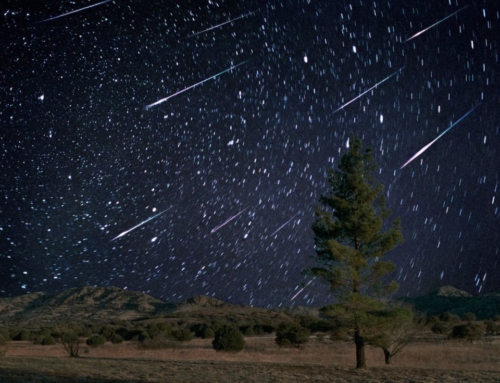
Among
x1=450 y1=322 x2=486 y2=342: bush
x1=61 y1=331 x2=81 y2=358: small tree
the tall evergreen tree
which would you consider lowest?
x1=450 y1=322 x2=486 y2=342: bush

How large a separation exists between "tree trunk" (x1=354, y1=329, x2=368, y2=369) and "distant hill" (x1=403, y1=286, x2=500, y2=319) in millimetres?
68237

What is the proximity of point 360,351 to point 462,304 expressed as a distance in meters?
98.3

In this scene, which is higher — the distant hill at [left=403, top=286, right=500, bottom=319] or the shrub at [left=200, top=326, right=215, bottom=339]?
the shrub at [left=200, top=326, right=215, bottom=339]

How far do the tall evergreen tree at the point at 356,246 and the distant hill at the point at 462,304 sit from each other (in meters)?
68.6

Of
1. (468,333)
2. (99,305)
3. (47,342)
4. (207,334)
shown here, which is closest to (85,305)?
(99,305)

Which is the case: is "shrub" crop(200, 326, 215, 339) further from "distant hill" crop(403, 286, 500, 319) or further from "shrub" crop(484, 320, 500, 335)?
"distant hill" crop(403, 286, 500, 319)

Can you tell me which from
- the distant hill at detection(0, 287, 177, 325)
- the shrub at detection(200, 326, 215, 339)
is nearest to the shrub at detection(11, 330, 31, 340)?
the shrub at detection(200, 326, 215, 339)

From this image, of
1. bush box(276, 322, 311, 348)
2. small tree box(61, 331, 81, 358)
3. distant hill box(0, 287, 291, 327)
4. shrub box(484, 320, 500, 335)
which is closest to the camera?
small tree box(61, 331, 81, 358)

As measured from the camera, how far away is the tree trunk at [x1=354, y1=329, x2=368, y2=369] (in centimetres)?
2172

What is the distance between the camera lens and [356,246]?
A: 22.9 m

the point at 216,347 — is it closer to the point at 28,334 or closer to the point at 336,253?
the point at 336,253

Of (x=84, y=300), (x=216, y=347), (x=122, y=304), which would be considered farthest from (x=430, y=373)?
(x=84, y=300)

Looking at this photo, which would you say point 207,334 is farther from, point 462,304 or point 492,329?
point 462,304

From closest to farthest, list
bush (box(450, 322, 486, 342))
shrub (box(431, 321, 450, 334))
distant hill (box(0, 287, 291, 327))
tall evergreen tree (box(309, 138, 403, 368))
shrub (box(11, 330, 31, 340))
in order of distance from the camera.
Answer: tall evergreen tree (box(309, 138, 403, 368)), bush (box(450, 322, 486, 342)), shrub (box(431, 321, 450, 334)), shrub (box(11, 330, 31, 340)), distant hill (box(0, 287, 291, 327))
